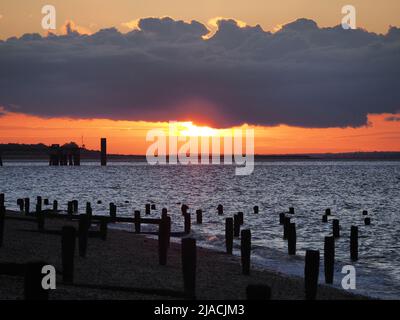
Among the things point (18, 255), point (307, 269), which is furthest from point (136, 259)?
point (307, 269)

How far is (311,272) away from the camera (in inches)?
651

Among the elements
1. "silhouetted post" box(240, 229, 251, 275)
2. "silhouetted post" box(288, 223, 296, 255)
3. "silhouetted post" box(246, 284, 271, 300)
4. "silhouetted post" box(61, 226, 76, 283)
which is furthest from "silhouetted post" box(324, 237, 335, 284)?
"silhouetted post" box(246, 284, 271, 300)

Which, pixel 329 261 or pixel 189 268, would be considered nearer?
pixel 189 268

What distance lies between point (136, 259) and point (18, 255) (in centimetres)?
412

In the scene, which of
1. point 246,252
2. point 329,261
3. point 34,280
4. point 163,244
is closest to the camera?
point 34,280

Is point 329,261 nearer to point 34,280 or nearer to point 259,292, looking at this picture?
point 259,292

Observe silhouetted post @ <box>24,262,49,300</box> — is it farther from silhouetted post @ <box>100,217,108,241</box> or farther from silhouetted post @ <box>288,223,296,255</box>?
silhouetted post @ <box>288,223,296,255</box>

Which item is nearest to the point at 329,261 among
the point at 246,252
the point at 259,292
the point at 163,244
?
the point at 246,252

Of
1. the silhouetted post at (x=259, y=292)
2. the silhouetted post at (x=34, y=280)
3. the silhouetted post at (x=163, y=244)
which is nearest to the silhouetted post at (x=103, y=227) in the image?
the silhouetted post at (x=163, y=244)

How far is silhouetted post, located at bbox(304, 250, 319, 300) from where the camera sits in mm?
16300
